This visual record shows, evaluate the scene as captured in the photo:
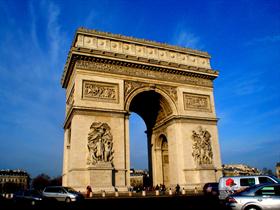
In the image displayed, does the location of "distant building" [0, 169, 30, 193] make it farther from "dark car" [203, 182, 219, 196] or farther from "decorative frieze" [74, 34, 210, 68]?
"dark car" [203, 182, 219, 196]

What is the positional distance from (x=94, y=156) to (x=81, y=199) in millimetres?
5458

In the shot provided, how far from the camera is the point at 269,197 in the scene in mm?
8891

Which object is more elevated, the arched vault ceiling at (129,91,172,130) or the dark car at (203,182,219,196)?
the arched vault ceiling at (129,91,172,130)

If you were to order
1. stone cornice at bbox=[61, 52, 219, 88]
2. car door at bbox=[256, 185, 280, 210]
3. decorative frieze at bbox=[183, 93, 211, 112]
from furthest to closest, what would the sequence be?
1. decorative frieze at bbox=[183, 93, 211, 112]
2. stone cornice at bbox=[61, 52, 219, 88]
3. car door at bbox=[256, 185, 280, 210]

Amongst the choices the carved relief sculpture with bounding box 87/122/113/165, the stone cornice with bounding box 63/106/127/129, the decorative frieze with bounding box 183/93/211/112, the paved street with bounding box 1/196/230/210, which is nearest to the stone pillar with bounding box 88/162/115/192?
the carved relief sculpture with bounding box 87/122/113/165

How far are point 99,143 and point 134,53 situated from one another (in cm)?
931

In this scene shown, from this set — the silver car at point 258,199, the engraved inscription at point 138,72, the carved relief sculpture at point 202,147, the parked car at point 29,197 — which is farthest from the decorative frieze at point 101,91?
the silver car at point 258,199

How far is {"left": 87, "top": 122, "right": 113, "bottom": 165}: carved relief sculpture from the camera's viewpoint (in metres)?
22.0

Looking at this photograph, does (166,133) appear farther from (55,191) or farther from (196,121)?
(55,191)

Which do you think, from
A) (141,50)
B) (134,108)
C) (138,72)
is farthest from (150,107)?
(141,50)

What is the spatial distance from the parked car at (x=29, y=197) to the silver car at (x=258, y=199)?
1030 cm

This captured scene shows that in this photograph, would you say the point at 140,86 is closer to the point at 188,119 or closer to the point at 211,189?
the point at 188,119

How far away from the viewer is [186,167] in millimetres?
25469

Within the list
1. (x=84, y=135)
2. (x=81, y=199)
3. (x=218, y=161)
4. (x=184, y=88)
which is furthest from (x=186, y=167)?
(x=81, y=199)
